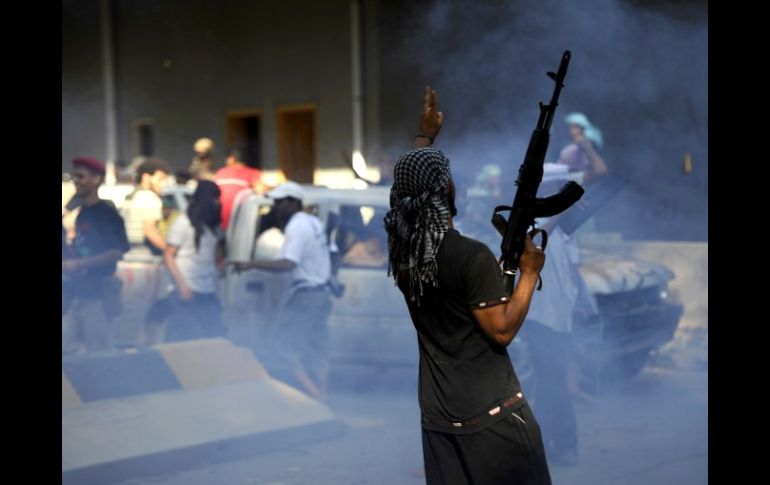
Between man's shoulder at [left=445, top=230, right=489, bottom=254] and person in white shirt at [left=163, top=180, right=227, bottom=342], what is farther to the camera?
person in white shirt at [left=163, top=180, right=227, bottom=342]

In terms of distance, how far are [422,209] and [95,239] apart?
4.78 meters

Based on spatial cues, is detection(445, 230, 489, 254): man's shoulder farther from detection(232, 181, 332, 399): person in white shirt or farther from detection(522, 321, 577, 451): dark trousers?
detection(232, 181, 332, 399): person in white shirt

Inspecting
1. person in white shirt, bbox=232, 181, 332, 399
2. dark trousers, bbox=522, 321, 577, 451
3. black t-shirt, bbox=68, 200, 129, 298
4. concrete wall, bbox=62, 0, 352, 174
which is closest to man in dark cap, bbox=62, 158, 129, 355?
black t-shirt, bbox=68, 200, 129, 298

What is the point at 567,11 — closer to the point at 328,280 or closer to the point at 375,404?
the point at 328,280

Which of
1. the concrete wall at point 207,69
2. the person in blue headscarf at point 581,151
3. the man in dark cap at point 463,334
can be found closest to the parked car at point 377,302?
the person in blue headscarf at point 581,151

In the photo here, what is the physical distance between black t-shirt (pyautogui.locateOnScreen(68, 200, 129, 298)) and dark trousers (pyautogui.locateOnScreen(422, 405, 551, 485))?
4799 millimetres

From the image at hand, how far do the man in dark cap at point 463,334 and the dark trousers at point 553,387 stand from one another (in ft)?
9.30

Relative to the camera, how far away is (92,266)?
7336mm

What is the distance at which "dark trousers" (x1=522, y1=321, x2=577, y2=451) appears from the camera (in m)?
5.72

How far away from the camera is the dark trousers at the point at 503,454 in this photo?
2.89 metres

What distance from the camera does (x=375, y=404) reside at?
737cm

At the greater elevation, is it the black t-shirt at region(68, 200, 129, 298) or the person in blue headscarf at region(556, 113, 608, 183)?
the person in blue headscarf at region(556, 113, 608, 183)
